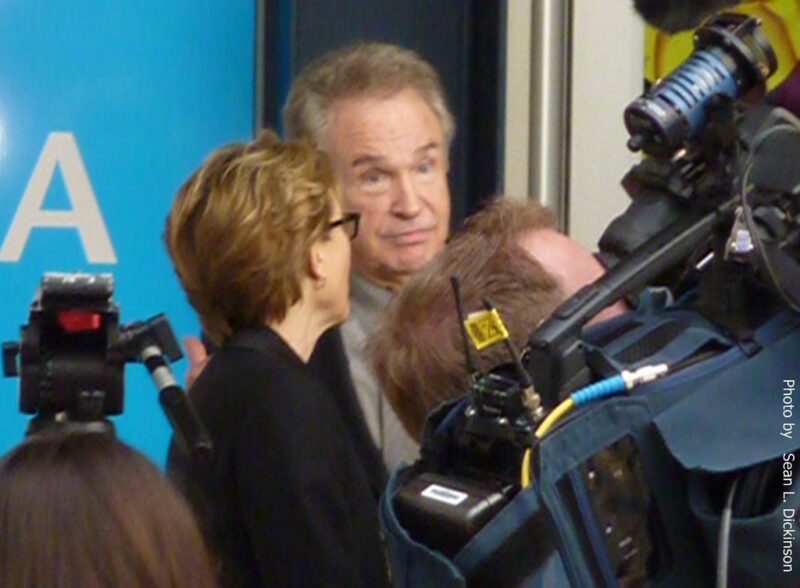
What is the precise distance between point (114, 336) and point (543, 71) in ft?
7.85

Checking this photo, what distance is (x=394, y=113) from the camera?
2.95 m

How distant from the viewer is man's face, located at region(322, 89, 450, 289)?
2.91 metres

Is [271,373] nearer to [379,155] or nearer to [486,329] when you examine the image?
[379,155]

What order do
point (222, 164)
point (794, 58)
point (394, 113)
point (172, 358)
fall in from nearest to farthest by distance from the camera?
point (172, 358), point (222, 164), point (394, 113), point (794, 58)

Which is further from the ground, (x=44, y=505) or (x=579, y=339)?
(x=579, y=339)

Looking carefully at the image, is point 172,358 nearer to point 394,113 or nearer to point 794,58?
point 394,113

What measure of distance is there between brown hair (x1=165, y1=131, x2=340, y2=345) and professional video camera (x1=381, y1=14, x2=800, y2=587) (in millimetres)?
971

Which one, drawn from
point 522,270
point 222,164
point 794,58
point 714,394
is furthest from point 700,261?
point 794,58

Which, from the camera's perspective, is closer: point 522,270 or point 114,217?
point 522,270

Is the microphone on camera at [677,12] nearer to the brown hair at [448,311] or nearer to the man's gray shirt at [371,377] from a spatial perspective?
the brown hair at [448,311]

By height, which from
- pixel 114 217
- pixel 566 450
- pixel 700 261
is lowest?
pixel 114 217

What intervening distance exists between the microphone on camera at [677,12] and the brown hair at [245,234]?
95cm

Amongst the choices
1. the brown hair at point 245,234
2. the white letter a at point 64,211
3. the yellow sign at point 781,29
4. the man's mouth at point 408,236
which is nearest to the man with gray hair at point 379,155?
the man's mouth at point 408,236

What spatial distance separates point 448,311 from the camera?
1962 mm
